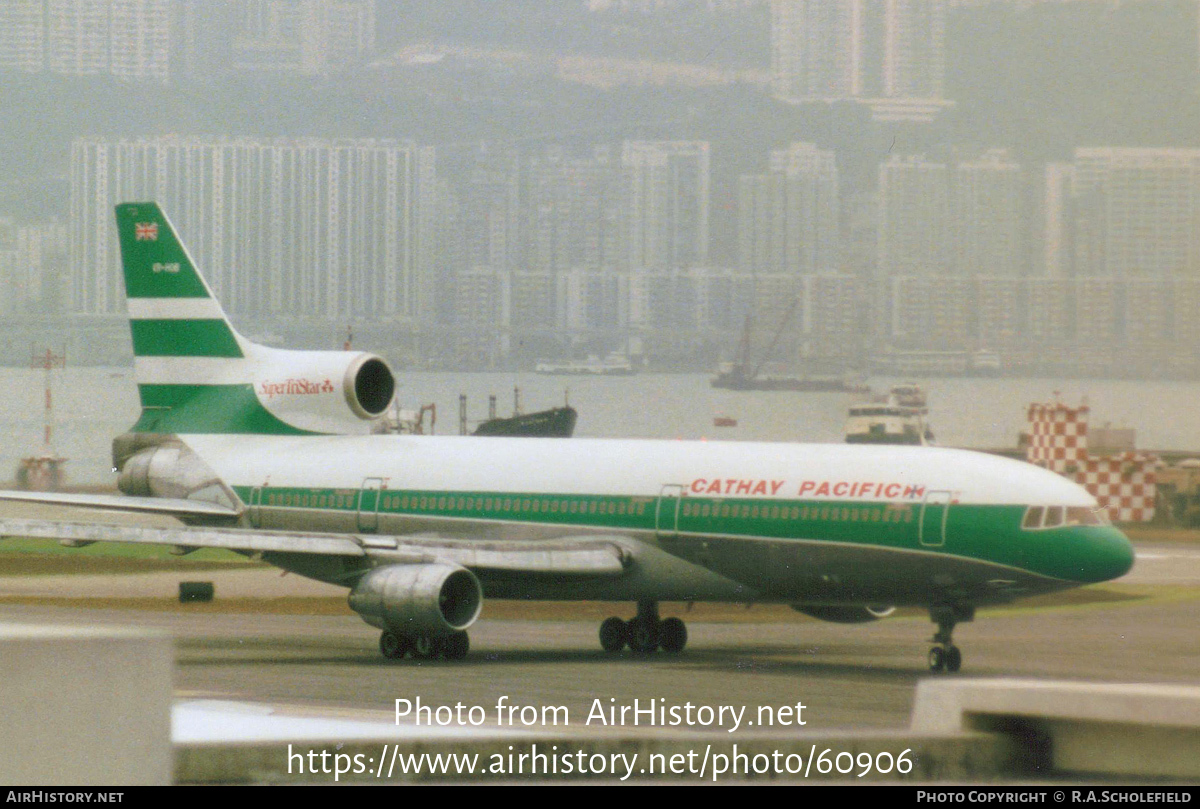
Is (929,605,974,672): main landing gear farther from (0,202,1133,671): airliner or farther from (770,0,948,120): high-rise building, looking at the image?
(770,0,948,120): high-rise building

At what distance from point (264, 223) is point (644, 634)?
156 m

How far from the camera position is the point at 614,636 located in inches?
1089

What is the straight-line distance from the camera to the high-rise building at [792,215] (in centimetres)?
13925

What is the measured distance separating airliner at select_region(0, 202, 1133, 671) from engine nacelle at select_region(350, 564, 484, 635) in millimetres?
32

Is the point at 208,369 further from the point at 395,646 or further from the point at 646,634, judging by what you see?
the point at 646,634

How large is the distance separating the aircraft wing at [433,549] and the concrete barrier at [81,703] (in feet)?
60.5

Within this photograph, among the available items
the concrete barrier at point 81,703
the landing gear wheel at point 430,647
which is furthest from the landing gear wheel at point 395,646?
the concrete barrier at point 81,703

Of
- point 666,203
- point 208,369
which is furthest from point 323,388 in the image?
point 666,203

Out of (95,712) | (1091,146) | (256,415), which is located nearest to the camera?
(95,712)

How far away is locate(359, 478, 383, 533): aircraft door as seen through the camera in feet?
93.5
